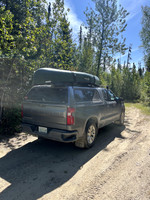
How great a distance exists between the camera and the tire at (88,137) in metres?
4.04

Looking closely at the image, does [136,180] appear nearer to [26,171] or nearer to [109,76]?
[26,171]

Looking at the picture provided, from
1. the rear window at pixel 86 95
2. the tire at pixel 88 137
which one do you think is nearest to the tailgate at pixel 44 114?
the rear window at pixel 86 95

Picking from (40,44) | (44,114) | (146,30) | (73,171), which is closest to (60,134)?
(44,114)

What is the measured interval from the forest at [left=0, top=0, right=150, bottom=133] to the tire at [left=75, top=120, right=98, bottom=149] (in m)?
2.99

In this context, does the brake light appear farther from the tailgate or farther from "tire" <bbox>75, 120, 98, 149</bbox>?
"tire" <bbox>75, 120, 98, 149</bbox>

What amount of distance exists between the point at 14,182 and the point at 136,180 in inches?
98.1

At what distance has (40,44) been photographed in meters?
8.34

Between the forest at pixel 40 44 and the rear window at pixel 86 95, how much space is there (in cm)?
303

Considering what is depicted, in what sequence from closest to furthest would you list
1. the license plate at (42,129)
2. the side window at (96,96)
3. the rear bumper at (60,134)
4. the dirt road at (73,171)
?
the dirt road at (73,171) → the rear bumper at (60,134) → the license plate at (42,129) → the side window at (96,96)

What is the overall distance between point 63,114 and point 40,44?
21.0 feet

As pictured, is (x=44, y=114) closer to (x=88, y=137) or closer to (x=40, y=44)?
(x=88, y=137)

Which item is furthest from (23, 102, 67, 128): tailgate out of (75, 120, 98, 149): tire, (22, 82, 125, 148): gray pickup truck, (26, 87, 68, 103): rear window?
(75, 120, 98, 149): tire

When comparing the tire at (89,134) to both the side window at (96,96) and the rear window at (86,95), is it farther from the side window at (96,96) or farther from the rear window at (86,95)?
the side window at (96,96)

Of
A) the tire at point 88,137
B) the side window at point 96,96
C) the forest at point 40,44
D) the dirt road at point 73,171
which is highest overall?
the forest at point 40,44
